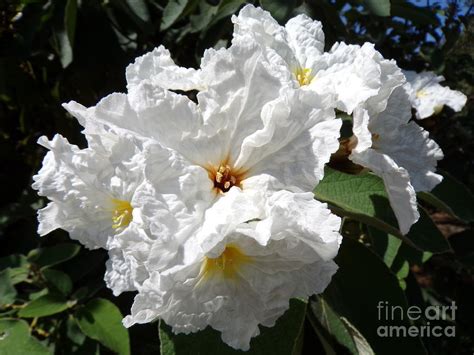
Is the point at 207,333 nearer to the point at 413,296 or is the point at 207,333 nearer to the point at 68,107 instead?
the point at 68,107

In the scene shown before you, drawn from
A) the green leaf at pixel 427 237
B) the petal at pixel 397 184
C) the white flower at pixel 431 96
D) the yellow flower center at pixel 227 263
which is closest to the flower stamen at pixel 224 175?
the yellow flower center at pixel 227 263

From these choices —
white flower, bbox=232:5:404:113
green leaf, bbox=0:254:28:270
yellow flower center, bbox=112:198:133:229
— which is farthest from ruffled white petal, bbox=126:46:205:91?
green leaf, bbox=0:254:28:270

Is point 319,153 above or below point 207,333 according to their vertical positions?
above

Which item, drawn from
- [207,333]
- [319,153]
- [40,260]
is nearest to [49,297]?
[40,260]

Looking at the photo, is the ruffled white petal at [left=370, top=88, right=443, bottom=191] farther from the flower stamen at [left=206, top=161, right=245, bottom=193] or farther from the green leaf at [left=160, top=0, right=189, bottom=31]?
the green leaf at [left=160, top=0, right=189, bottom=31]

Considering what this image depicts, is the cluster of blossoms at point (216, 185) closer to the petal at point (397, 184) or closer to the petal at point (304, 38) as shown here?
the petal at point (397, 184)

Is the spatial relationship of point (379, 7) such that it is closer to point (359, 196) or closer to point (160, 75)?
point (359, 196)

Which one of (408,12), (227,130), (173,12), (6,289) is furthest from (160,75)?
(408,12)

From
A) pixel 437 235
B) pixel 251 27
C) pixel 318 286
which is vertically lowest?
pixel 437 235
